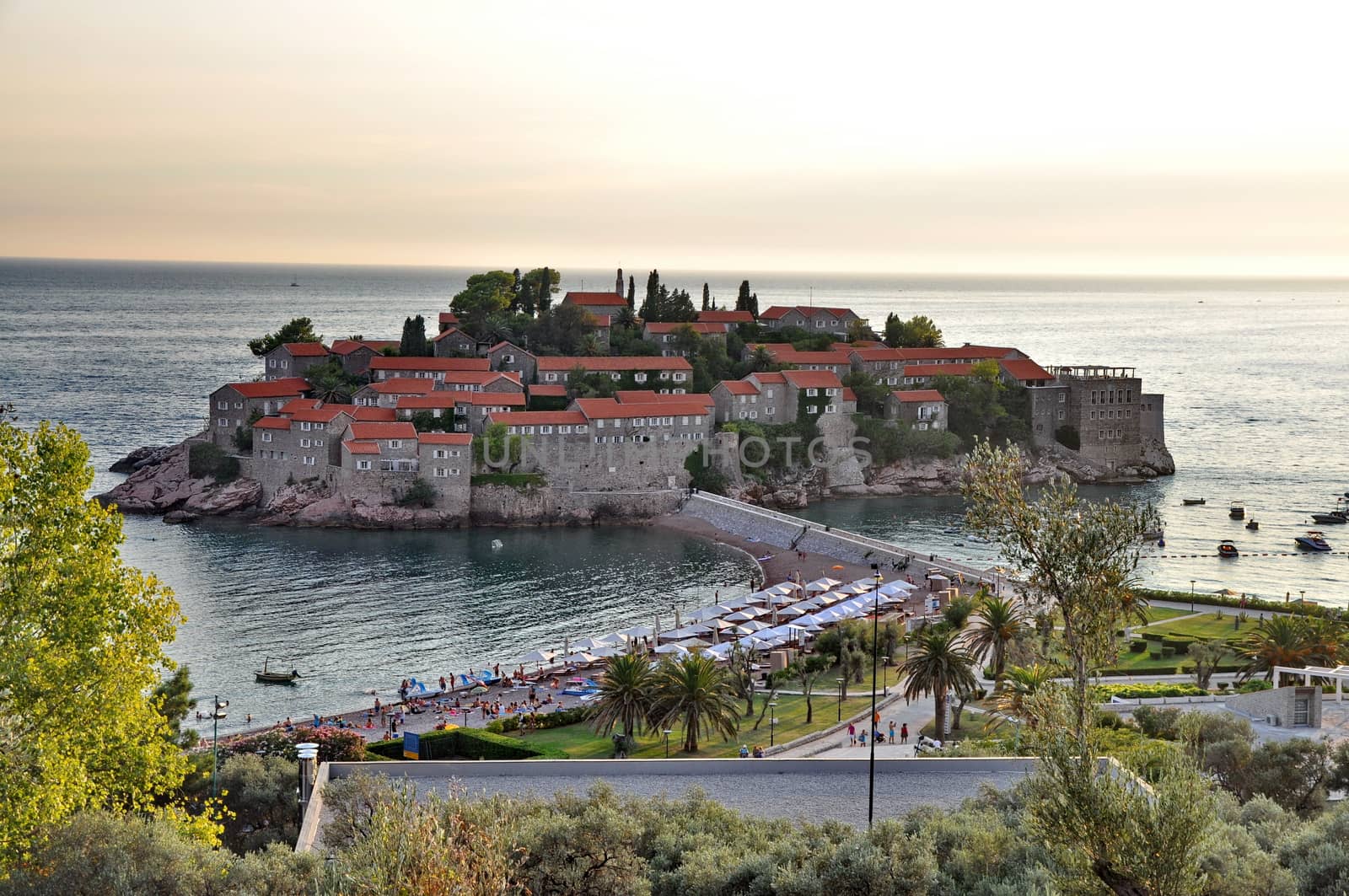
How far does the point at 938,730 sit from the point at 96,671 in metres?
22.9

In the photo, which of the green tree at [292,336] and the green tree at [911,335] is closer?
the green tree at [292,336]

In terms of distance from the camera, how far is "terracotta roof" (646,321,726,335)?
9919cm

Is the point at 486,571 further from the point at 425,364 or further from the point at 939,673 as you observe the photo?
the point at 939,673

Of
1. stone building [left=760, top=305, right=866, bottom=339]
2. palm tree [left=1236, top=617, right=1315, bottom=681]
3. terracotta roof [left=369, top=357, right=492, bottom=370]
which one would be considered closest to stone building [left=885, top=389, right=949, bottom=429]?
stone building [left=760, top=305, right=866, bottom=339]

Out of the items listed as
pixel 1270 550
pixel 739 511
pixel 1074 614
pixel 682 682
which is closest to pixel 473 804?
pixel 1074 614

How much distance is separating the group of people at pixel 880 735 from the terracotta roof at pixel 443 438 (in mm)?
44248

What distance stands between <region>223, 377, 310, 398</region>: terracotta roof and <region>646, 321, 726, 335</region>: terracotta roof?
84.9 ft

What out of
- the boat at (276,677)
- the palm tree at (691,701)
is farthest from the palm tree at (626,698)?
the boat at (276,677)

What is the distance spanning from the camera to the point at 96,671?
1994cm

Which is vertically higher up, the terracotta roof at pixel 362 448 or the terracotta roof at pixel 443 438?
the terracotta roof at pixel 443 438

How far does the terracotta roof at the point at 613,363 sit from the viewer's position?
89.9 meters

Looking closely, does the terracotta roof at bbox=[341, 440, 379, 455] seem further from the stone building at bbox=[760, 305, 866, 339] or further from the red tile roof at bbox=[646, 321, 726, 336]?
the stone building at bbox=[760, 305, 866, 339]

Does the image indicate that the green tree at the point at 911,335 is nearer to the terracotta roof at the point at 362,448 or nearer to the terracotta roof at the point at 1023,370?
the terracotta roof at the point at 1023,370

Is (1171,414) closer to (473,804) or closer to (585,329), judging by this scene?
(585,329)
